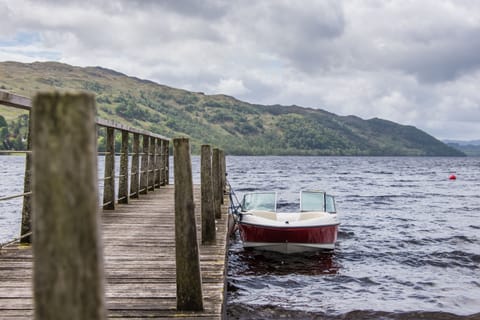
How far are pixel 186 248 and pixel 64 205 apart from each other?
2649 mm

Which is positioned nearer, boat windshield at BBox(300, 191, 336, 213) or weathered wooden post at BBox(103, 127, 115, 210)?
weathered wooden post at BBox(103, 127, 115, 210)

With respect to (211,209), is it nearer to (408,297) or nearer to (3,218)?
(408,297)

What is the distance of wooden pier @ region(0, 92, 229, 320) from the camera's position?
168 cm

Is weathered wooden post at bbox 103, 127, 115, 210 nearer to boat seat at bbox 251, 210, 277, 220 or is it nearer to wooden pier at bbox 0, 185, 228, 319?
wooden pier at bbox 0, 185, 228, 319

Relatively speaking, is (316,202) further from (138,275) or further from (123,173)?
(138,275)

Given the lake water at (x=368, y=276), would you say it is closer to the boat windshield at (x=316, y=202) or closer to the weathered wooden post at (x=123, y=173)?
the boat windshield at (x=316, y=202)

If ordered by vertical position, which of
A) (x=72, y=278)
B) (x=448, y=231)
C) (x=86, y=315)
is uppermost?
(x=72, y=278)

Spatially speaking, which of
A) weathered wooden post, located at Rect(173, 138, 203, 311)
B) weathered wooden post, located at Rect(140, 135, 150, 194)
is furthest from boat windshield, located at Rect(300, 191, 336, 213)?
weathered wooden post, located at Rect(173, 138, 203, 311)

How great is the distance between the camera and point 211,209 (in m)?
7.54

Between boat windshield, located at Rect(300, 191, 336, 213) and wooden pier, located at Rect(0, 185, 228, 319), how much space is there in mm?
6044

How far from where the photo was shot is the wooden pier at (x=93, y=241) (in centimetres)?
168

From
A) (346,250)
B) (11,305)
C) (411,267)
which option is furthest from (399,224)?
(11,305)

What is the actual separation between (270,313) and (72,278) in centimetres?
730

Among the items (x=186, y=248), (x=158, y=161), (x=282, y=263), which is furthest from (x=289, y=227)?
(x=186, y=248)
